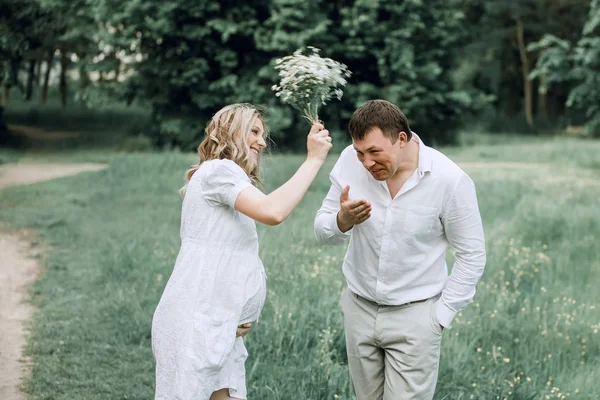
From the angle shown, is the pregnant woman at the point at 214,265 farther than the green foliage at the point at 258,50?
No

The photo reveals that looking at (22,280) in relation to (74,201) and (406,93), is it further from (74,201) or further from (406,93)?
(406,93)

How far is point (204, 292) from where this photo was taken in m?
3.68

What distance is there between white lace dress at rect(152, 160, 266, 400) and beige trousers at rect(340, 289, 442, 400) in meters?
0.63

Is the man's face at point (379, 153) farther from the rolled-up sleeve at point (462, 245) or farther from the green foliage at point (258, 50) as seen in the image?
the green foliage at point (258, 50)

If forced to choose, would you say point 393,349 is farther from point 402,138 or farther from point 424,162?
point 402,138

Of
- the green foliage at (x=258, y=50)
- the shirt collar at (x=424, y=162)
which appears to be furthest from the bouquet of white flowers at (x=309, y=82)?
the green foliage at (x=258, y=50)

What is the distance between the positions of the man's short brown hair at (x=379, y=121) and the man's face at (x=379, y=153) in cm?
2

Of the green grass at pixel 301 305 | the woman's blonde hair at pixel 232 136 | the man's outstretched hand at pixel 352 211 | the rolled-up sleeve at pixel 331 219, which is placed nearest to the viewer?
the man's outstretched hand at pixel 352 211

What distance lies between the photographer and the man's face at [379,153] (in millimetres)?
3629

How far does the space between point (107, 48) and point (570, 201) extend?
58.2 ft

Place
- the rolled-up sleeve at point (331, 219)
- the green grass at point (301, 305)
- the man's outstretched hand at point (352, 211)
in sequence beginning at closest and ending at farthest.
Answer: the man's outstretched hand at point (352, 211) < the rolled-up sleeve at point (331, 219) < the green grass at point (301, 305)

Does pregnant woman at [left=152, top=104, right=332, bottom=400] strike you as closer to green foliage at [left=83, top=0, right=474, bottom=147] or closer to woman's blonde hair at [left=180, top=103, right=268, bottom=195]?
woman's blonde hair at [left=180, top=103, right=268, bottom=195]

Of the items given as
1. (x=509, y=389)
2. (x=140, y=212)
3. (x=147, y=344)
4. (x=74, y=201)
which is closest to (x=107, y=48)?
(x=74, y=201)

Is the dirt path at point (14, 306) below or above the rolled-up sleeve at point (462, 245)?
below
